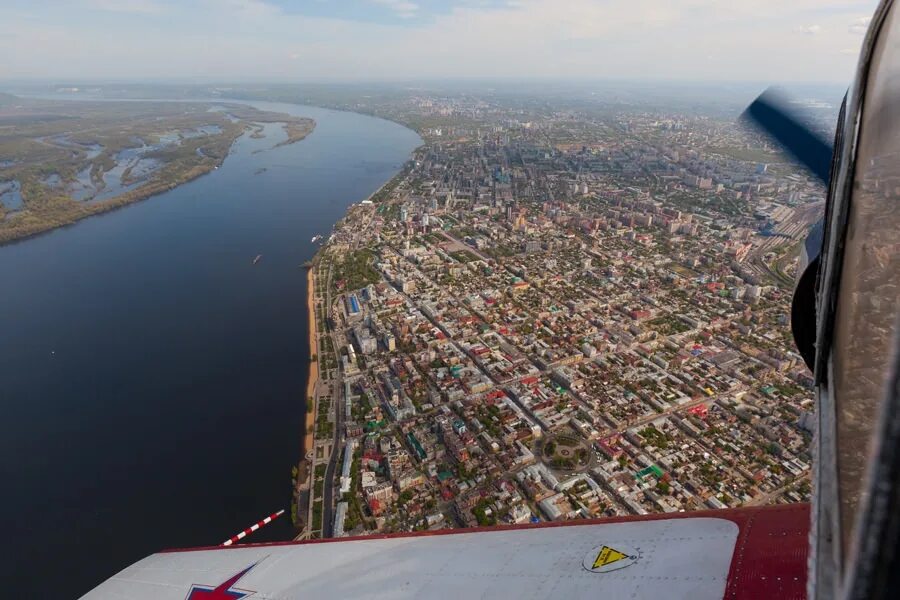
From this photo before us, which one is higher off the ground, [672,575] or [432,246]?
[672,575]

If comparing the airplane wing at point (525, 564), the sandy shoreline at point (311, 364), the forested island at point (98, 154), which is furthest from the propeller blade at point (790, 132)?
the forested island at point (98, 154)

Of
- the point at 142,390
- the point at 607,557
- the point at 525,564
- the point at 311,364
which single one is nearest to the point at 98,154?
the point at 142,390

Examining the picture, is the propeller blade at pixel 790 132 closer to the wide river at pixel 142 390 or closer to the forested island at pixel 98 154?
the wide river at pixel 142 390

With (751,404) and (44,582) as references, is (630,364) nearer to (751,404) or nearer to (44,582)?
(751,404)

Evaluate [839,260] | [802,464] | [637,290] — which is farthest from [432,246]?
[839,260]

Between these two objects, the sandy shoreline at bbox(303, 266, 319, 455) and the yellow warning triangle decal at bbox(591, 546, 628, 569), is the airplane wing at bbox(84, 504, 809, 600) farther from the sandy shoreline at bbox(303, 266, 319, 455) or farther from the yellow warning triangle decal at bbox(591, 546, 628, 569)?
the sandy shoreline at bbox(303, 266, 319, 455)
